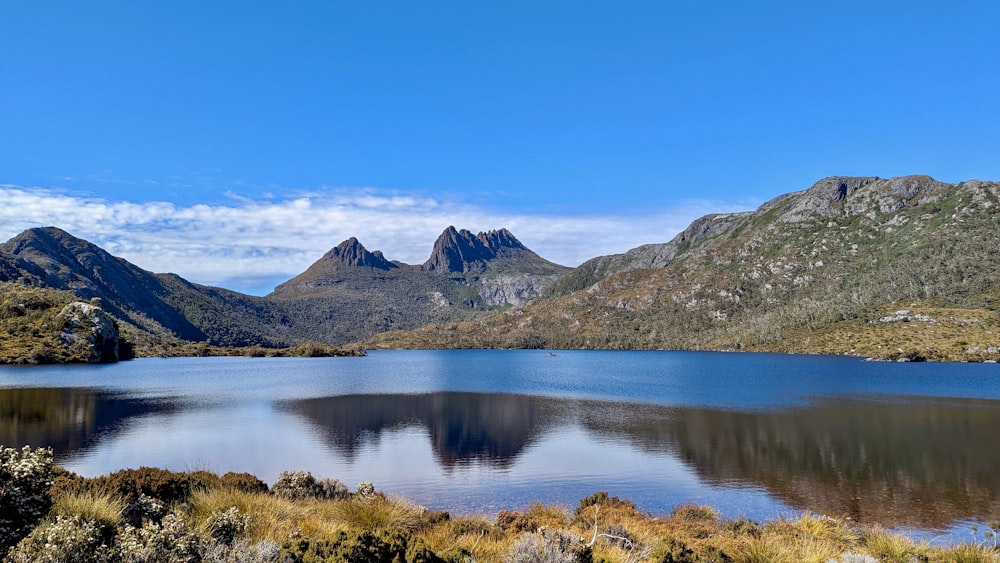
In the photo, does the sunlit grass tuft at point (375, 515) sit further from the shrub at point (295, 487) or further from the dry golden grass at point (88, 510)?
the dry golden grass at point (88, 510)

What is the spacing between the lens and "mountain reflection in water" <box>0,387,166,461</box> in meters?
29.9

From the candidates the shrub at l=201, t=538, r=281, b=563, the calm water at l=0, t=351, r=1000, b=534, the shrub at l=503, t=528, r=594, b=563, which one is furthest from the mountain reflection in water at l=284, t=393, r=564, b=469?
the shrub at l=201, t=538, r=281, b=563

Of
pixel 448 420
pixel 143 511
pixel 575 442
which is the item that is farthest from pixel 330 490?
pixel 448 420

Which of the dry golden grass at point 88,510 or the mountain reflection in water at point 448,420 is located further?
the mountain reflection in water at point 448,420

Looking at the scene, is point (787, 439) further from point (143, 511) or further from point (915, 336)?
point (915, 336)

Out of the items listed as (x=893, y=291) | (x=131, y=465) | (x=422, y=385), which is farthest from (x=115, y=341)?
(x=893, y=291)

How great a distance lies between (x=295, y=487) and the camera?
17.0 m

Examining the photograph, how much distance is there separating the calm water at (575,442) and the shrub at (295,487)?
16.6 ft

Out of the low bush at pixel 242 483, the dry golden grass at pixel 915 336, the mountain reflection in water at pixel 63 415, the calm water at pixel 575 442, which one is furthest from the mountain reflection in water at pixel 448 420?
the dry golden grass at pixel 915 336

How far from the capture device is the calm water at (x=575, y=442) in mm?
22109

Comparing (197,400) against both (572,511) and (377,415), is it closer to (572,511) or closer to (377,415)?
(377,415)

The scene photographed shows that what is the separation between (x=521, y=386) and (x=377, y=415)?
31.3 meters

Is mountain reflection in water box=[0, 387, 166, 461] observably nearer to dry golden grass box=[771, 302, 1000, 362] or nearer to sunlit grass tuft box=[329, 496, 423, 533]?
sunlit grass tuft box=[329, 496, 423, 533]

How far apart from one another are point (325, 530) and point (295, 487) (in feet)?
23.5
